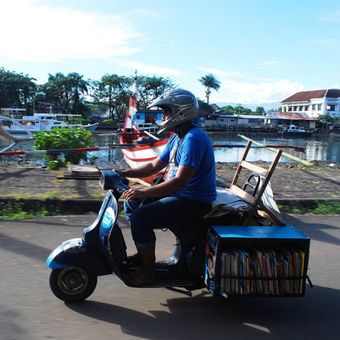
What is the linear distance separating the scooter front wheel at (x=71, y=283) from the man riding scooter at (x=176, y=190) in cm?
39

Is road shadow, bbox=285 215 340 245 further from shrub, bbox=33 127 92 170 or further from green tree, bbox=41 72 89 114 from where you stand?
green tree, bbox=41 72 89 114

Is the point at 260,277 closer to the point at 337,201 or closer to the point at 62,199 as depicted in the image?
the point at 62,199

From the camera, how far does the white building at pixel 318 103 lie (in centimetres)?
9475

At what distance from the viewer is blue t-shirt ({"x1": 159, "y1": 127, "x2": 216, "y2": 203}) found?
3.39 meters

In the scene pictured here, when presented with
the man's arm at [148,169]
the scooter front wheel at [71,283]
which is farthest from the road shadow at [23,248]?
the man's arm at [148,169]

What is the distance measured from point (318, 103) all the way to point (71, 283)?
331 ft

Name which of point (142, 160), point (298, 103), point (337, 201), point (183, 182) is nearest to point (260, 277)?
point (183, 182)

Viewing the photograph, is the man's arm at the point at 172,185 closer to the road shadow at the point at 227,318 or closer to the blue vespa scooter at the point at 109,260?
the blue vespa scooter at the point at 109,260

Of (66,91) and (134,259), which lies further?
(66,91)

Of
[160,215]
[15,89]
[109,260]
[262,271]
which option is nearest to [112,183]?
[160,215]

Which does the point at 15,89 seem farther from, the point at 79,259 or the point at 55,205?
the point at 79,259

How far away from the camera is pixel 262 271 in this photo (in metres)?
3.34

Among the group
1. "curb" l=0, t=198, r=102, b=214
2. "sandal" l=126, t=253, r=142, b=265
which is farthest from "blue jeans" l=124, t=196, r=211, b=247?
"curb" l=0, t=198, r=102, b=214

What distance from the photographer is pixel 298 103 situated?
106m
